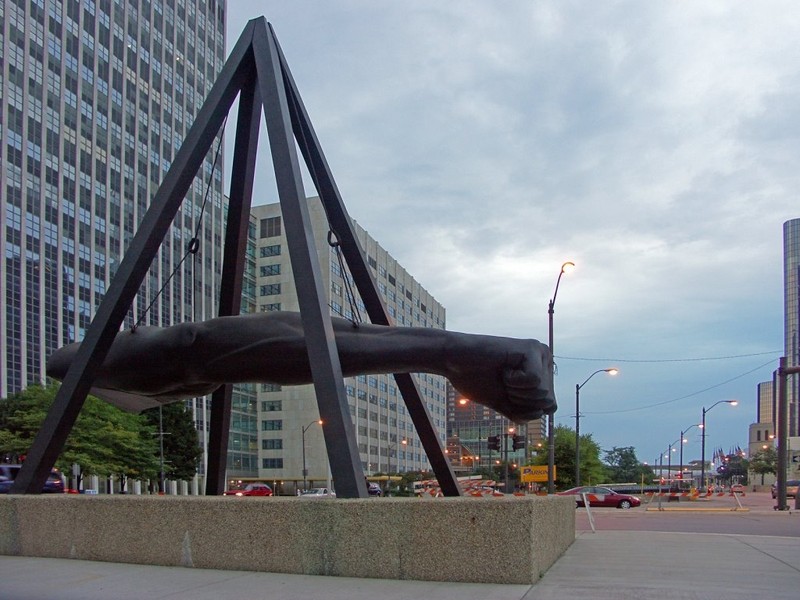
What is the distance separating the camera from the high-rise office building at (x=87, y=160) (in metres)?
66.4

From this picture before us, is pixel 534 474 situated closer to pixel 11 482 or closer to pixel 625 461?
pixel 11 482

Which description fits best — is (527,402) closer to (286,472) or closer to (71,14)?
A: (71,14)

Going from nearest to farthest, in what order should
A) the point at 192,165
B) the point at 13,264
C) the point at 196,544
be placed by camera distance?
the point at 196,544 < the point at 192,165 < the point at 13,264

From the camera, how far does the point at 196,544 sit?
29.8 feet

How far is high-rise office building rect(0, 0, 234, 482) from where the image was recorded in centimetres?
6638

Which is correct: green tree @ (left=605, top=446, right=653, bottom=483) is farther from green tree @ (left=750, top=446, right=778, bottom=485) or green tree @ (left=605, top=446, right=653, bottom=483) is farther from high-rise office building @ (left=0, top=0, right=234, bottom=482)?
high-rise office building @ (left=0, top=0, right=234, bottom=482)

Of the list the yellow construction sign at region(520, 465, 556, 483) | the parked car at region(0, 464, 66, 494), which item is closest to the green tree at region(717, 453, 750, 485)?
the yellow construction sign at region(520, 465, 556, 483)

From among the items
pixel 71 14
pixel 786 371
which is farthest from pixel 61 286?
pixel 786 371

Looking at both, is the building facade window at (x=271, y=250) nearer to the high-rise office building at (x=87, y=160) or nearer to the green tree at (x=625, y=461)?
the high-rise office building at (x=87, y=160)

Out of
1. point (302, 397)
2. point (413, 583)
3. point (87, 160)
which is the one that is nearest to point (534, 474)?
point (413, 583)

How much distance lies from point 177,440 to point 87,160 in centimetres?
2969

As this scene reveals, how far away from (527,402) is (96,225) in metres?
73.3

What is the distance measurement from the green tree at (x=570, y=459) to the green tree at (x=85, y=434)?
31.9 metres

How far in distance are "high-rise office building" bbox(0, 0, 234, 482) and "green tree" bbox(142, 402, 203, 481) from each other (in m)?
8.73
